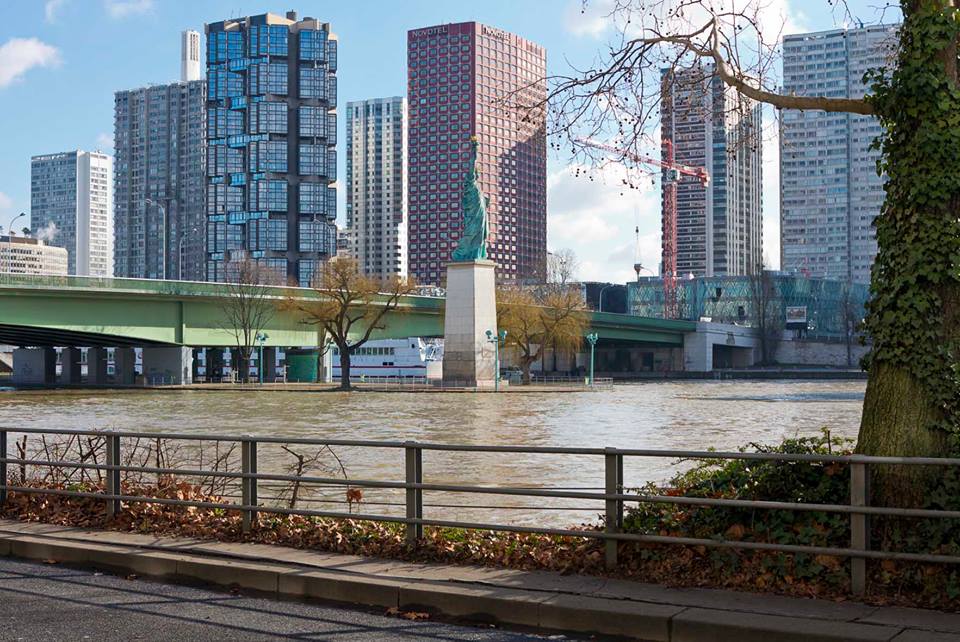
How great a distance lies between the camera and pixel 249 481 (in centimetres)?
1208

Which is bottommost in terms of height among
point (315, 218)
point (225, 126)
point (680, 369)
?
point (680, 369)

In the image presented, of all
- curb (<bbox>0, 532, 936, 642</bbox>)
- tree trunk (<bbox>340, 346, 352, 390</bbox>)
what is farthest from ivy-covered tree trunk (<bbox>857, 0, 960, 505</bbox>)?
Answer: tree trunk (<bbox>340, 346, 352, 390</bbox>)

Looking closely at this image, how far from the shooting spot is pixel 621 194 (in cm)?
1462

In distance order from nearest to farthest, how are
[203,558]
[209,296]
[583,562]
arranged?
[583,562], [203,558], [209,296]

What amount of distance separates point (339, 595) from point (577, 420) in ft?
133

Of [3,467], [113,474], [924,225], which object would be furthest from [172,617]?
[924,225]

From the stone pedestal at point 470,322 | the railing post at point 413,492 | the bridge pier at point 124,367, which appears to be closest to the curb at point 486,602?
the railing post at point 413,492

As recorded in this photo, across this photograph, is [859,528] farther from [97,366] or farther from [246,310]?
[97,366]

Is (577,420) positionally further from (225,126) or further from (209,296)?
(225,126)

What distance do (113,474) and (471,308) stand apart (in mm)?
71281

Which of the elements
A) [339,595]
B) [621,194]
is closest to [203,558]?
[339,595]

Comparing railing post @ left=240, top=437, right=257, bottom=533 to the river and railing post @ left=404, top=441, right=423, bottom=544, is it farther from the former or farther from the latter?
railing post @ left=404, top=441, right=423, bottom=544

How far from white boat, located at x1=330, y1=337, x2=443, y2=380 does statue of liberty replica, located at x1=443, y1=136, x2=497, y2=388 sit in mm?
35297

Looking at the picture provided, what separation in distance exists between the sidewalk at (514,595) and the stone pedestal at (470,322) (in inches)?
2846
